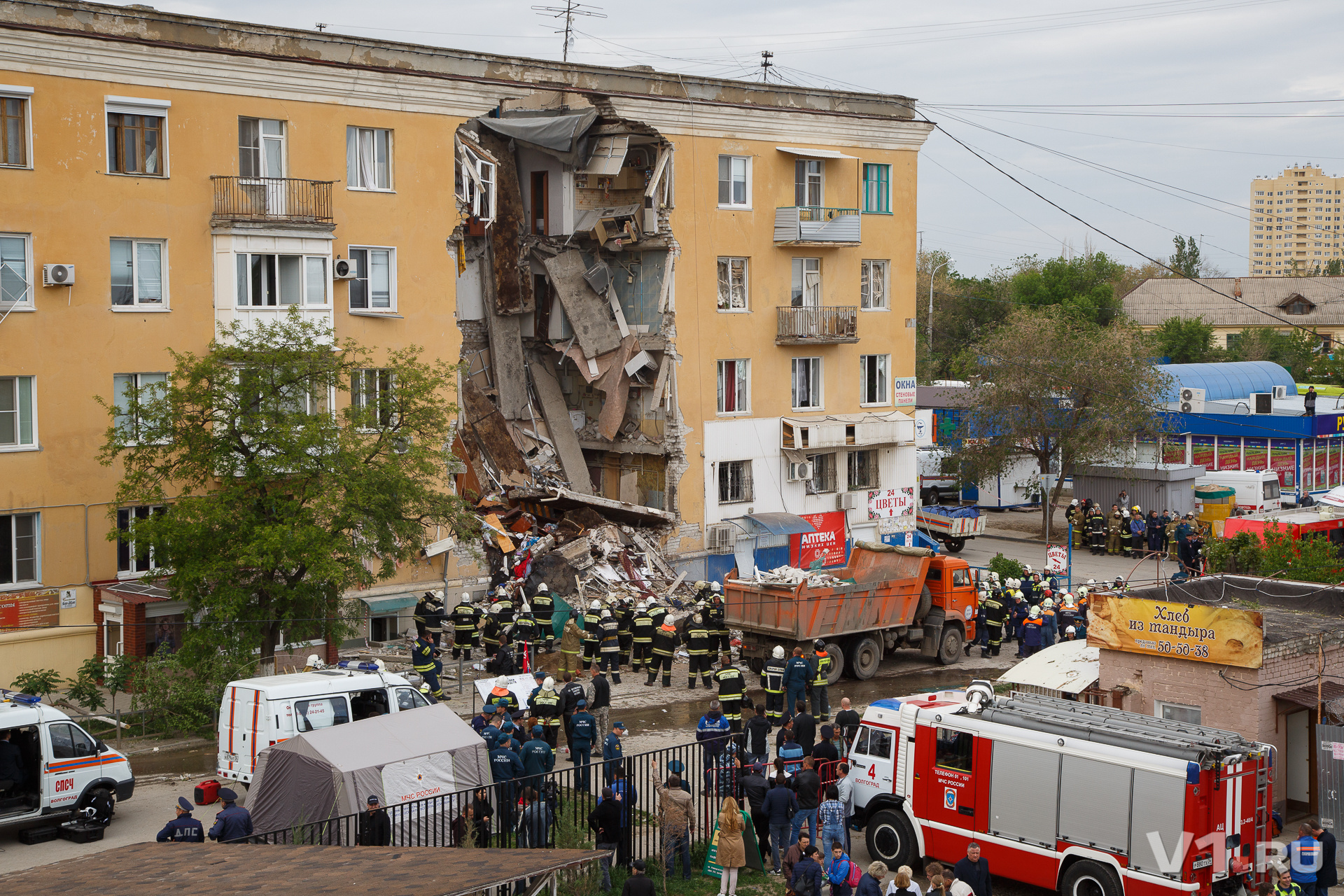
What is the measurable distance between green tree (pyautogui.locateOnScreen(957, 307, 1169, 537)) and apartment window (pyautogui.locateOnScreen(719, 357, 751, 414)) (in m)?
11.0

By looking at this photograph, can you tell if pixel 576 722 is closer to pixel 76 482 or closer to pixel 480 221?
pixel 76 482

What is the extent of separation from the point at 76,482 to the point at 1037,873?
19332 mm

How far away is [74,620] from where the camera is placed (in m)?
24.7

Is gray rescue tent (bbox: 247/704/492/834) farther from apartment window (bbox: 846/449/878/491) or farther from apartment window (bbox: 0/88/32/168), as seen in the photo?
apartment window (bbox: 846/449/878/491)

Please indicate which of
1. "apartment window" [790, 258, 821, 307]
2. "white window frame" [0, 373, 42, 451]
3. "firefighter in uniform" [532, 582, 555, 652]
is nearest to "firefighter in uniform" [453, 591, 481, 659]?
"firefighter in uniform" [532, 582, 555, 652]

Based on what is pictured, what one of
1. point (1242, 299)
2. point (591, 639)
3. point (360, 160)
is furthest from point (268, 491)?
point (1242, 299)

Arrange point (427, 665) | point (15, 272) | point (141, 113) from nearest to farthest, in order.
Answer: point (427, 665) < point (15, 272) < point (141, 113)

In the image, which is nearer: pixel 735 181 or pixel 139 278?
pixel 139 278

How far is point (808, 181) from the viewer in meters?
36.2

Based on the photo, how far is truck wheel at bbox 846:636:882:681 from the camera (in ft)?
79.4

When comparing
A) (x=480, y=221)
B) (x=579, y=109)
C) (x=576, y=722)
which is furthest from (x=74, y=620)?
(x=579, y=109)

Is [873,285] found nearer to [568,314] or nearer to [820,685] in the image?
[568,314]

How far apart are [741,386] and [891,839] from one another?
69.2 feet

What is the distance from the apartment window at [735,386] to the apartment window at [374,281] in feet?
31.1
